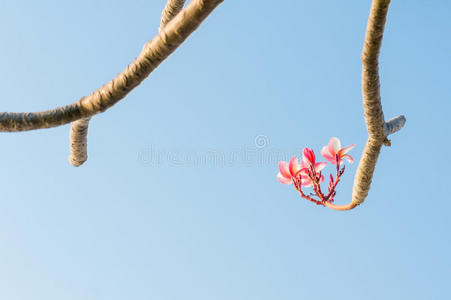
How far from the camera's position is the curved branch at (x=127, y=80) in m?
1.45

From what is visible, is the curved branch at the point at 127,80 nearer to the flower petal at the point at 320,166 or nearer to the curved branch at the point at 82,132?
the curved branch at the point at 82,132

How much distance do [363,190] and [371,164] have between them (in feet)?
0.58

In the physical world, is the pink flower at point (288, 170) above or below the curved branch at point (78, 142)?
below

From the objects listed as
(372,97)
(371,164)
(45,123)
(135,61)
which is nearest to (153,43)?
(135,61)

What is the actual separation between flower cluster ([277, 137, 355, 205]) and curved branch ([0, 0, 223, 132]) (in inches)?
60.4

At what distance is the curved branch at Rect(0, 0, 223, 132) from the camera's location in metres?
1.45

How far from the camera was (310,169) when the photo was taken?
2.79 meters

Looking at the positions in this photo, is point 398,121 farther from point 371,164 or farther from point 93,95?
point 93,95

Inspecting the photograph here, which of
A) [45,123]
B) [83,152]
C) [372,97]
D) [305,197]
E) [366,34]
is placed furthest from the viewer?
[83,152]

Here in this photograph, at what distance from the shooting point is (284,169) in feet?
9.70

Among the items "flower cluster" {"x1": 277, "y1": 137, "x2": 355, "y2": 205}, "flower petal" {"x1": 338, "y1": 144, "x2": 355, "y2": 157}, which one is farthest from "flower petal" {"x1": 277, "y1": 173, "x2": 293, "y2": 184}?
"flower petal" {"x1": 338, "y1": 144, "x2": 355, "y2": 157}

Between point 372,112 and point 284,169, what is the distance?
3.12ft

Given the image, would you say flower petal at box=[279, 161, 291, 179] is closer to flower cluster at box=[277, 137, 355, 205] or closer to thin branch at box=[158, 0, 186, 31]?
flower cluster at box=[277, 137, 355, 205]

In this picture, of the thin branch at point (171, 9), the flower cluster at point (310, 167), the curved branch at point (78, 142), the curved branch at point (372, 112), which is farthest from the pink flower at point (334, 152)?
the curved branch at point (78, 142)
